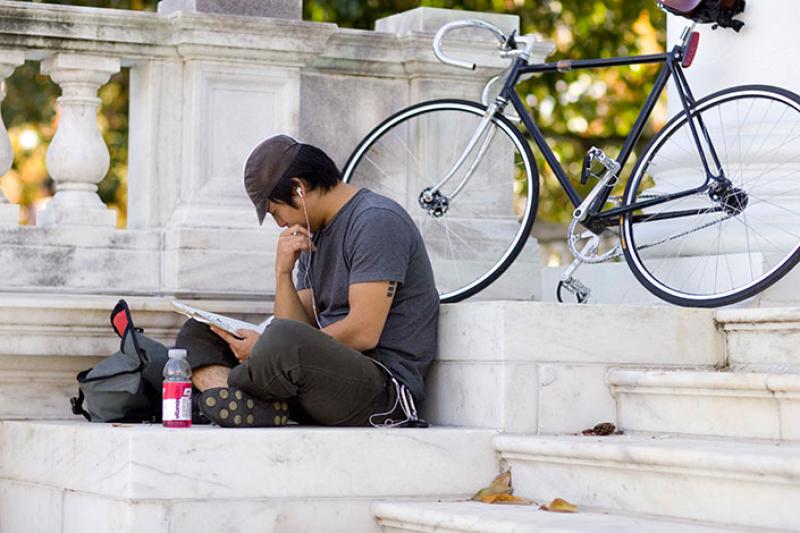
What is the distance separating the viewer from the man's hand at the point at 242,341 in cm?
569

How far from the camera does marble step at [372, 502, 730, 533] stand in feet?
15.3

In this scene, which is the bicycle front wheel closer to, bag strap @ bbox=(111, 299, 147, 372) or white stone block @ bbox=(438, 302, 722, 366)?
white stone block @ bbox=(438, 302, 722, 366)

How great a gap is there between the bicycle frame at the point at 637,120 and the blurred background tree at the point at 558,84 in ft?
18.5

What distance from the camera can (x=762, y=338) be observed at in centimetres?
567

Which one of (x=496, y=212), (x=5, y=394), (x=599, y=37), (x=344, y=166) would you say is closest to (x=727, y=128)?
(x=496, y=212)

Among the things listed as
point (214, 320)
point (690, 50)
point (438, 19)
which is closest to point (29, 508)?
point (214, 320)

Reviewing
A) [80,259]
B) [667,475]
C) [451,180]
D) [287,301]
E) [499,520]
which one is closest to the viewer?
[499,520]

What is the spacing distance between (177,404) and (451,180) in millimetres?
2075

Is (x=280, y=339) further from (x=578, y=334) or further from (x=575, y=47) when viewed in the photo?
(x=575, y=47)

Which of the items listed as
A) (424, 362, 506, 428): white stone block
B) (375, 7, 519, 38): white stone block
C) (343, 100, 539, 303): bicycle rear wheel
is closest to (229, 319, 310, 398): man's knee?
(424, 362, 506, 428): white stone block

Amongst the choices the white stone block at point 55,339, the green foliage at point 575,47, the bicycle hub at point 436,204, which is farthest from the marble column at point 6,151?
the green foliage at point 575,47

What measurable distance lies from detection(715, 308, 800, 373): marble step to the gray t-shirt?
1.06 meters

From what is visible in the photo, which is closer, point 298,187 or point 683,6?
point 298,187

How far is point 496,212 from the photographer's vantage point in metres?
7.38
